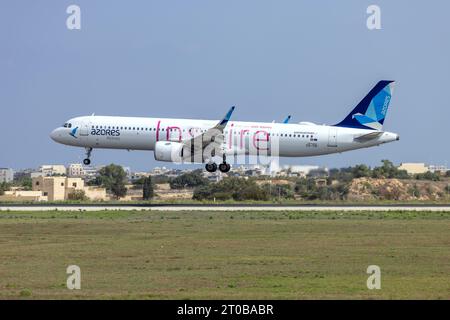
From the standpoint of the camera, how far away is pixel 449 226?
52750 millimetres

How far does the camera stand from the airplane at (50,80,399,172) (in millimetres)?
75438

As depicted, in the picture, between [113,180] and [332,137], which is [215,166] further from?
[113,180]

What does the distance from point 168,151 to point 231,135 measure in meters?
6.40

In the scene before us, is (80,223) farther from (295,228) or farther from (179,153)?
(179,153)

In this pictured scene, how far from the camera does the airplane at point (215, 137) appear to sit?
7544 centimetres

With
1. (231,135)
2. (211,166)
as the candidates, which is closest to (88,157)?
(211,166)

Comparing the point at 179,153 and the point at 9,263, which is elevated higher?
the point at 179,153

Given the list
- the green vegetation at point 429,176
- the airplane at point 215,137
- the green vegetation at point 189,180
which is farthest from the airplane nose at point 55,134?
the green vegetation at point 429,176

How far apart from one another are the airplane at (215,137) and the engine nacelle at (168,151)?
23.1 inches

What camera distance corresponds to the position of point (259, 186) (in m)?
97.3

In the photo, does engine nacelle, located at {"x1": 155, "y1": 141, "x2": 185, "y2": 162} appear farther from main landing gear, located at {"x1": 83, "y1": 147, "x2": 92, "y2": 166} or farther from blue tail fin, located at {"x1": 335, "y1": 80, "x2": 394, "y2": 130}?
blue tail fin, located at {"x1": 335, "y1": 80, "x2": 394, "y2": 130}

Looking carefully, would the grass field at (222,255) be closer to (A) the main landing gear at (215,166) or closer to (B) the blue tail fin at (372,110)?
(A) the main landing gear at (215,166)
